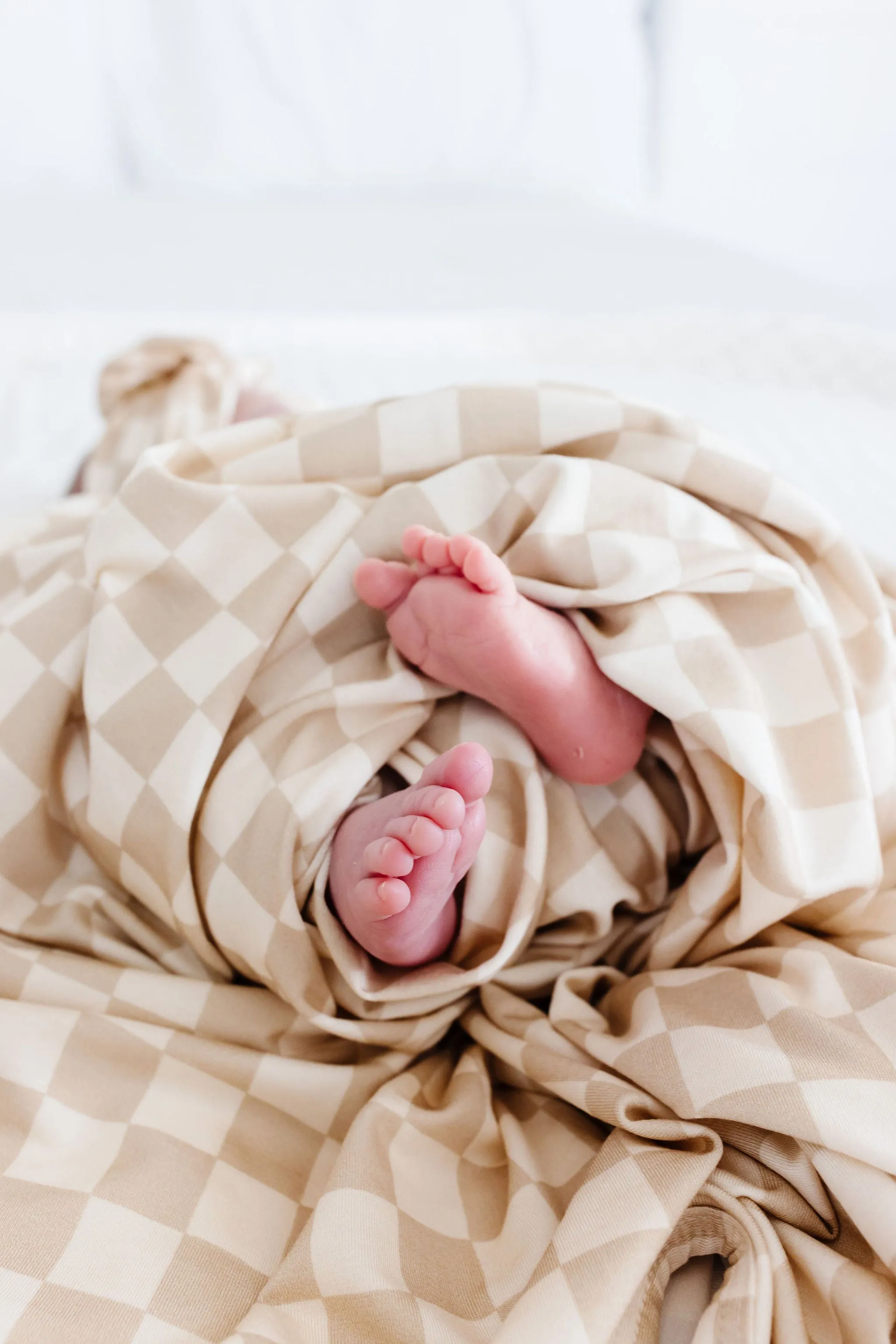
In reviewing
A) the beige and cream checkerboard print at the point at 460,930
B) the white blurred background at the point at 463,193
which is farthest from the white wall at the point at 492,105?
the beige and cream checkerboard print at the point at 460,930

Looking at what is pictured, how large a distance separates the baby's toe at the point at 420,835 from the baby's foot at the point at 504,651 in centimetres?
12

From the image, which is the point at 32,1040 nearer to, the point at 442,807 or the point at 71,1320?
the point at 71,1320

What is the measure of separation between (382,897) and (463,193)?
72.1 inches

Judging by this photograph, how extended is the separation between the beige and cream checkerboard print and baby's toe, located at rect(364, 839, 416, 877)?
0.10 m

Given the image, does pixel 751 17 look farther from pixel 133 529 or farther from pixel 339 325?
pixel 133 529

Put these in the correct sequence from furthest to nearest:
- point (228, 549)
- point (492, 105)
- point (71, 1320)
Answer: point (492, 105) → point (228, 549) → point (71, 1320)

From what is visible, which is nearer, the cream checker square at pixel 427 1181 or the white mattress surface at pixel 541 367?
the cream checker square at pixel 427 1181

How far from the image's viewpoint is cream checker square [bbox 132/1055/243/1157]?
1.84 feet

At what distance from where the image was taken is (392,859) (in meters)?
0.50

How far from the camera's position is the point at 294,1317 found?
0.46 meters

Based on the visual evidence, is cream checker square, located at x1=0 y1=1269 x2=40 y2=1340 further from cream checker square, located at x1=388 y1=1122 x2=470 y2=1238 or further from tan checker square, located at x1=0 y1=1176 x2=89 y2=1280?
cream checker square, located at x1=388 y1=1122 x2=470 y2=1238

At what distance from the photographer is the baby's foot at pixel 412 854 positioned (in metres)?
0.50

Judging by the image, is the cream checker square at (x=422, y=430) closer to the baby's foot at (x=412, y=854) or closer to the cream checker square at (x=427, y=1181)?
the baby's foot at (x=412, y=854)

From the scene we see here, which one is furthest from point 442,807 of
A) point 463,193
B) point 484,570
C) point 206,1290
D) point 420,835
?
point 463,193
